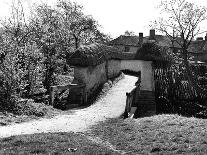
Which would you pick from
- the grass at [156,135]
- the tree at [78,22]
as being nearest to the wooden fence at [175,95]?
the grass at [156,135]

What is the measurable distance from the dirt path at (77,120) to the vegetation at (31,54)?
2275mm

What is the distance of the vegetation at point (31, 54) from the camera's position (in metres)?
15.1

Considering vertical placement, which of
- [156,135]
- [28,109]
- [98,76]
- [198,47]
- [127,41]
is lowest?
[156,135]

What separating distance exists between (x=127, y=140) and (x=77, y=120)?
3.83m

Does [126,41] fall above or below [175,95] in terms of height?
above

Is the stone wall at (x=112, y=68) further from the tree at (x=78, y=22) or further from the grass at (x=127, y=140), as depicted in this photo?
the grass at (x=127, y=140)

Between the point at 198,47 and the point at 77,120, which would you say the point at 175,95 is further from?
the point at 198,47

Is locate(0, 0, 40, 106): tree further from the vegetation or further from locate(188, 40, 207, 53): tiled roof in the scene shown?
locate(188, 40, 207, 53): tiled roof

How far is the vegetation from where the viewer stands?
15102 mm

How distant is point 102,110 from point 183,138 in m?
7.24

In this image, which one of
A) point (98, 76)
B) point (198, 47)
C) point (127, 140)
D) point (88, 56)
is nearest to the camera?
point (127, 140)

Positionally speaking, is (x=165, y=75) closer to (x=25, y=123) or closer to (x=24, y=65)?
(x=24, y=65)

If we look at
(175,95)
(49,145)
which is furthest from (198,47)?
(49,145)

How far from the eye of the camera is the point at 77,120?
13.9m
